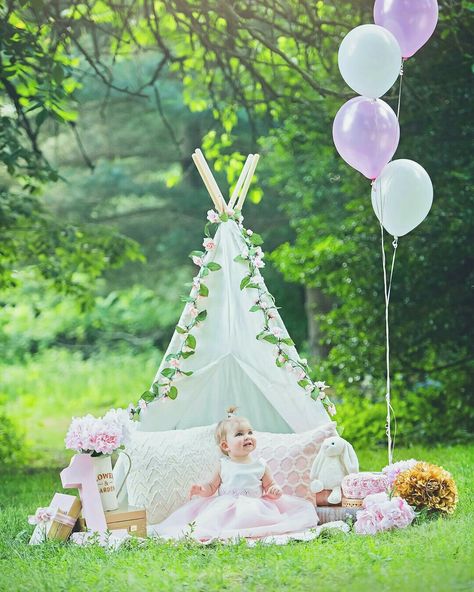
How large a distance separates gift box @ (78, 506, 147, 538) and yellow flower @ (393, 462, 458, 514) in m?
1.00

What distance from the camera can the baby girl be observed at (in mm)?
3828

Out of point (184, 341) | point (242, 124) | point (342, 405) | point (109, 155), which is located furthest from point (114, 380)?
point (184, 341)

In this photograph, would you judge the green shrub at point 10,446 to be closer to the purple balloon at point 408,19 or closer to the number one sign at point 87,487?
the number one sign at point 87,487

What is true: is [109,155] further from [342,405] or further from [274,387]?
[274,387]

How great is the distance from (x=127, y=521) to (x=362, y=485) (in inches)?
36.5

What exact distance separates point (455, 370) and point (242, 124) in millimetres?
4445

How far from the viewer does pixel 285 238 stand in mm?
10586

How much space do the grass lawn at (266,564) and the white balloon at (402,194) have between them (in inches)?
48.0

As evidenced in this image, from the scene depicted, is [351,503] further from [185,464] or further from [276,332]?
[276,332]

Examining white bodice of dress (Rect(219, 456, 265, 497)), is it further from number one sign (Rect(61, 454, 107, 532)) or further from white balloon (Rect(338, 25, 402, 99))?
white balloon (Rect(338, 25, 402, 99))

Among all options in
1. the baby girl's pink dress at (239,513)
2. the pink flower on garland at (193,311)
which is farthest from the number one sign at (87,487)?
the pink flower on garland at (193,311)

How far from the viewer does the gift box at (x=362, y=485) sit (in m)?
3.96

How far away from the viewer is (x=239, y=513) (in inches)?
152

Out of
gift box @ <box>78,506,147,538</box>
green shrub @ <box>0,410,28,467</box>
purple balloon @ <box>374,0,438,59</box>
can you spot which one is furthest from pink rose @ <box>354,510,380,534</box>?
green shrub @ <box>0,410,28,467</box>
